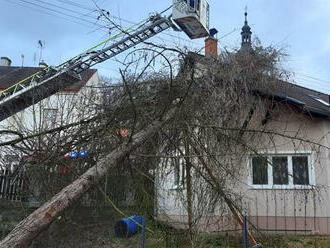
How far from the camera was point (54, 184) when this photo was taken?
255 inches

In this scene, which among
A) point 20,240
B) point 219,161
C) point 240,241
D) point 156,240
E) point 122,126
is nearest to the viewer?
point 20,240

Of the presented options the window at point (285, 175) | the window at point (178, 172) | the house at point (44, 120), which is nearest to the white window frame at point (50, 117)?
the house at point (44, 120)

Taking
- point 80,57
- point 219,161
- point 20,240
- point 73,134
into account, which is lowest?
point 20,240

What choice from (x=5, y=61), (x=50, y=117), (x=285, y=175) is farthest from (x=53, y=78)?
(x=5, y=61)

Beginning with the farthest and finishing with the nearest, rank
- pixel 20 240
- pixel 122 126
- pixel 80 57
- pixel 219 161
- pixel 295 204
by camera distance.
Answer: pixel 80 57 < pixel 295 204 < pixel 219 161 < pixel 122 126 < pixel 20 240

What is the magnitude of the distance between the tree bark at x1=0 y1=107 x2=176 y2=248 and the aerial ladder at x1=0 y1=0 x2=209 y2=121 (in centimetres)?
414

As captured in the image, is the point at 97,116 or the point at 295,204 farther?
the point at 295,204

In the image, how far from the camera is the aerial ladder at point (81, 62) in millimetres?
11109

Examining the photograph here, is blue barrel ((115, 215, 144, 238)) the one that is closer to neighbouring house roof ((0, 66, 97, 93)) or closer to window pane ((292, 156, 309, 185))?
window pane ((292, 156, 309, 185))

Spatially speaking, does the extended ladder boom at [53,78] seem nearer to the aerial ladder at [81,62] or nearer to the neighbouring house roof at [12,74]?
the aerial ladder at [81,62]

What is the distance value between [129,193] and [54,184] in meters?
1.32

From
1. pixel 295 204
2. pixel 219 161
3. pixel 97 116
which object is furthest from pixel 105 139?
pixel 295 204

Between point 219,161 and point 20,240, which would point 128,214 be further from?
point 20,240

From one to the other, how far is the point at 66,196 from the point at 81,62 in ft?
39.5
